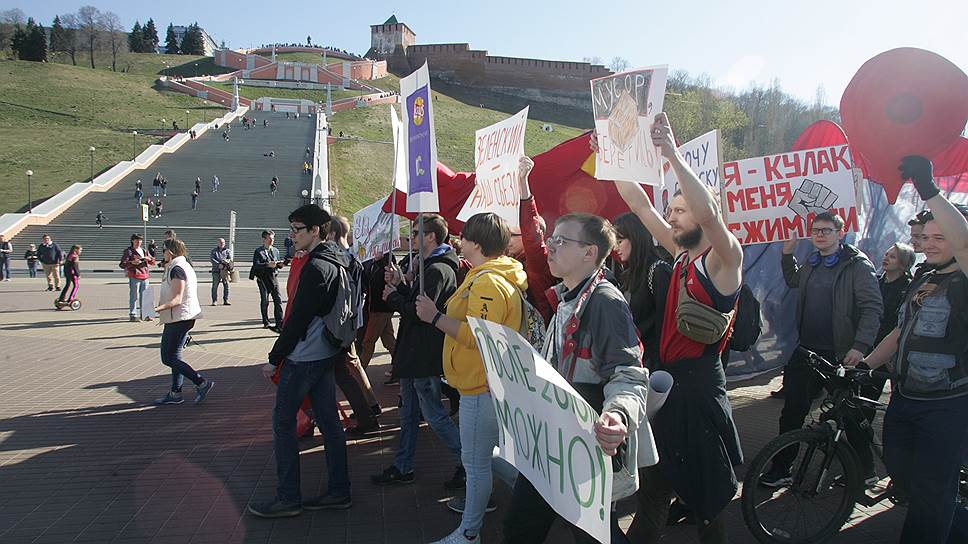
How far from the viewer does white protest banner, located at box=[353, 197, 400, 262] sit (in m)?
5.42

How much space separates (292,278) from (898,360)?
3.54 meters

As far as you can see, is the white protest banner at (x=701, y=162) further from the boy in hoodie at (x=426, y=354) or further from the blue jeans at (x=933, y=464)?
the blue jeans at (x=933, y=464)

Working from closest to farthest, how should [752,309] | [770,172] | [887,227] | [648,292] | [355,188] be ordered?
[752,309] → [648,292] → [770,172] → [887,227] → [355,188]

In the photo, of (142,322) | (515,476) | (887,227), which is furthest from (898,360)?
(142,322)

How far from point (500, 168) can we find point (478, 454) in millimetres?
2368

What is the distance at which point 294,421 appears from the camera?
→ 3926 millimetres

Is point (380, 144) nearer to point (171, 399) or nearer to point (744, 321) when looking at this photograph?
point (171, 399)

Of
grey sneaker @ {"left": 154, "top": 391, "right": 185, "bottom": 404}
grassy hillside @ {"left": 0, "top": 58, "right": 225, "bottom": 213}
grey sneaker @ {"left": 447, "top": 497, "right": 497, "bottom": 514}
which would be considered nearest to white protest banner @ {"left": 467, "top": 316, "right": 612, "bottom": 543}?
grey sneaker @ {"left": 447, "top": 497, "right": 497, "bottom": 514}

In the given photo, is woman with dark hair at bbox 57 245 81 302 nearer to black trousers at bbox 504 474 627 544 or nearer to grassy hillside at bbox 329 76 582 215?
black trousers at bbox 504 474 627 544

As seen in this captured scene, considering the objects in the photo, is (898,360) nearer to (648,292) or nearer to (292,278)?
(648,292)

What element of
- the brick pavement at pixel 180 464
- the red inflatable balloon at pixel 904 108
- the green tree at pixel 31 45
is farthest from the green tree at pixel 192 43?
the red inflatable balloon at pixel 904 108

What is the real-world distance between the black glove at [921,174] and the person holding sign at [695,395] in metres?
0.89

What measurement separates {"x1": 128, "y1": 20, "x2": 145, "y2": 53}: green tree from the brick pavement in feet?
422

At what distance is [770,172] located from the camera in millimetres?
5543
